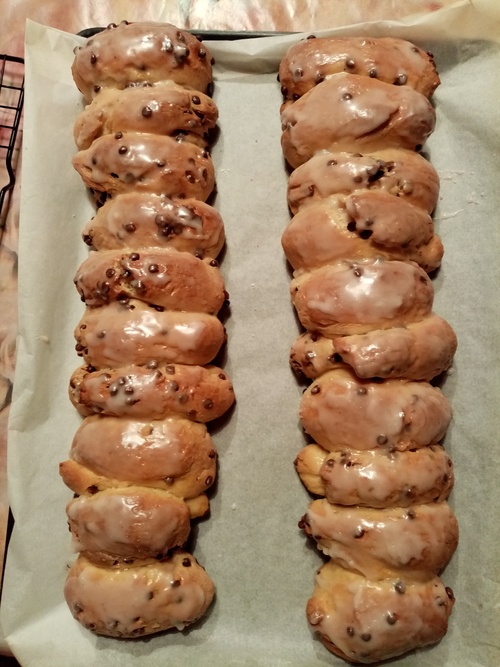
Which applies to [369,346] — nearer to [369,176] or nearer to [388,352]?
[388,352]

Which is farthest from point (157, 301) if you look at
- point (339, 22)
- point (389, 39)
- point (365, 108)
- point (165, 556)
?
point (339, 22)

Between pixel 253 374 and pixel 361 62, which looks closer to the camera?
pixel 361 62

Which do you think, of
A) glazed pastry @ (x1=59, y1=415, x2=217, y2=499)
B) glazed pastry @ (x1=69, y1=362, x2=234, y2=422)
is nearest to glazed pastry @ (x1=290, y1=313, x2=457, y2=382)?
glazed pastry @ (x1=69, y1=362, x2=234, y2=422)

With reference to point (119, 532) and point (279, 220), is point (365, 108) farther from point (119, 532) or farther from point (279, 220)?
point (119, 532)

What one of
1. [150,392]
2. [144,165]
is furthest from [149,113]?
[150,392]

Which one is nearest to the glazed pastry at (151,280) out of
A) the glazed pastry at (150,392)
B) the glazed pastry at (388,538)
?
the glazed pastry at (150,392)

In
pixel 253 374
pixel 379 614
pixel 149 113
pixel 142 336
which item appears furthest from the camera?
pixel 253 374
